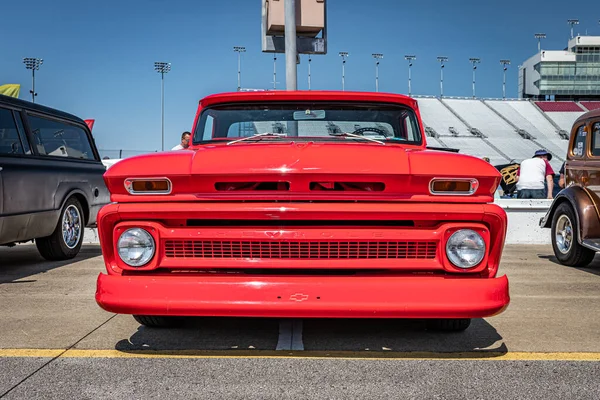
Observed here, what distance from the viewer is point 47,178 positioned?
20.5ft

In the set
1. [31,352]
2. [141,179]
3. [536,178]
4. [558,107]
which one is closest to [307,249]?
[141,179]

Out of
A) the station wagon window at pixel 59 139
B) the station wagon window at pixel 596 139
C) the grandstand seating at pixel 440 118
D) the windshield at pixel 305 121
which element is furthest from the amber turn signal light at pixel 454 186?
the grandstand seating at pixel 440 118

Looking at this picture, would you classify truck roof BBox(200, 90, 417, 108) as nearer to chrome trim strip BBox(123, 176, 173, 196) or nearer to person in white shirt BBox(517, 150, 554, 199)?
chrome trim strip BBox(123, 176, 173, 196)

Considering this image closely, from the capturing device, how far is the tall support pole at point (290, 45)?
736 centimetres

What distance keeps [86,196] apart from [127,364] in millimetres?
4400

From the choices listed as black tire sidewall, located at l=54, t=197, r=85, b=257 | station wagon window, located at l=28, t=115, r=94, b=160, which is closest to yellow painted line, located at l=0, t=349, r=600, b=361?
black tire sidewall, located at l=54, t=197, r=85, b=257

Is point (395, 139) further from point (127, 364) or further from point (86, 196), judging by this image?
point (86, 196)

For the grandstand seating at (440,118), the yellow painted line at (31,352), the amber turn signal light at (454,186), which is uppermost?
the grandstand seating at (440,118)

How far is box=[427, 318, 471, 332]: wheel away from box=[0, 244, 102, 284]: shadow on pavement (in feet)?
12.7

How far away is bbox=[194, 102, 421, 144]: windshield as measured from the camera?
420 centimetres

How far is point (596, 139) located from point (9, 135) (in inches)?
244

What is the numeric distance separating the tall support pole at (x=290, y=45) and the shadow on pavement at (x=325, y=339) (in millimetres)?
4182

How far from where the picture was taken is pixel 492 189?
3125mm

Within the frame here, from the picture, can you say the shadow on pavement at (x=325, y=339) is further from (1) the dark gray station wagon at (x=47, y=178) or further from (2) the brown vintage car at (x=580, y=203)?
(2) the brown vintage car at (x=580, y=203)
